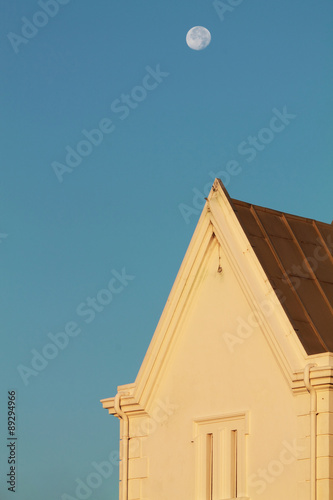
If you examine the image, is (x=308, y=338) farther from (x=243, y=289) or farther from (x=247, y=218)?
(x=247, y=218)

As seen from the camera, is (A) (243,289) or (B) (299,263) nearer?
(A) (243,289)

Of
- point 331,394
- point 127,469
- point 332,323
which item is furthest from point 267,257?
point 127,469

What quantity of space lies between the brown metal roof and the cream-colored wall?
106 cm

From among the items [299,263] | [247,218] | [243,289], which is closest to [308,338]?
[243,289]

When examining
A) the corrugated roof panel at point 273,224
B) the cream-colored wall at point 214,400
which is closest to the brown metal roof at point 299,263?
the corrugated roof panel at point 273,224

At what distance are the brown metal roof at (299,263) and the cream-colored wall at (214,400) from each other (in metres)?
1.06

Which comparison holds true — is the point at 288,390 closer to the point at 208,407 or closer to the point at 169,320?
the point at 208,407

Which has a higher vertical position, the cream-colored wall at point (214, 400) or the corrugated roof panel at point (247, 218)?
the corrugated roof panel at point (247, 218)

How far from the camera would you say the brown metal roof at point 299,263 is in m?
30.0

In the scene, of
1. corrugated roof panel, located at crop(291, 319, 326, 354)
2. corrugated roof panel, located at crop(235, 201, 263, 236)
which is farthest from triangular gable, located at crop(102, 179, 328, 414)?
Answer: corrugated roof panel, located at crop(235, 201, 263, 236)

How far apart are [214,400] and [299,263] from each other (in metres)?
4.09

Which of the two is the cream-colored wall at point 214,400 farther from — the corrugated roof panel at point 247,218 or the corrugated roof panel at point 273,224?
the corrugated roof panel at point 273,224

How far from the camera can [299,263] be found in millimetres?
31844

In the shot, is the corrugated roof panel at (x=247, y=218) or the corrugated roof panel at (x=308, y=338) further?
the corrugated roof panel at (x=247, y=218)
